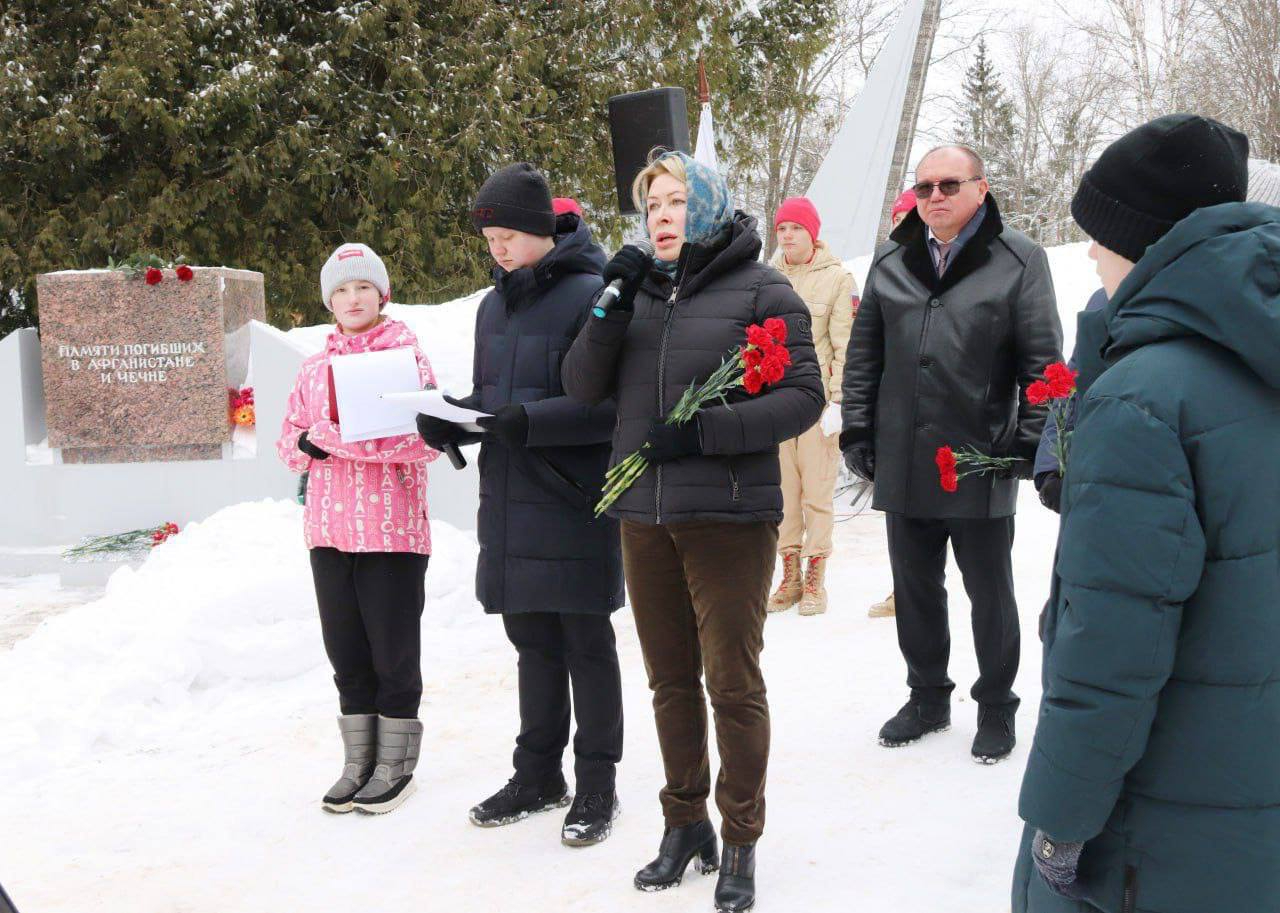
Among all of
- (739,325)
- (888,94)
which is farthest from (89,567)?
(888,94)

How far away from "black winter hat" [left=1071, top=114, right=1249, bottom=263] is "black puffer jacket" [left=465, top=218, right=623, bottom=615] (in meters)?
1.87

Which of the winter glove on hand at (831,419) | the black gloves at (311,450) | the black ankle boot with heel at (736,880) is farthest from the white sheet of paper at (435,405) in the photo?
the winter glove on hand at (831,419)

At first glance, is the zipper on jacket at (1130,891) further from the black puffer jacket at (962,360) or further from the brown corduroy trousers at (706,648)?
the black puffer jacket at (962,360)

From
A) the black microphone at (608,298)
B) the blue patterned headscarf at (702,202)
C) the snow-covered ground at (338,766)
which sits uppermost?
the blue patterned headscarf at (702,202)

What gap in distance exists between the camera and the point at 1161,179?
1.77 metres

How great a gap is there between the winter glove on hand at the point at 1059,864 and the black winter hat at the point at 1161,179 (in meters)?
0.86

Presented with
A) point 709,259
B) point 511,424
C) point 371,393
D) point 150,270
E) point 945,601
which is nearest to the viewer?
point 709,259

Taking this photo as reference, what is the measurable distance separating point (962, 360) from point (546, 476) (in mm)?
1438

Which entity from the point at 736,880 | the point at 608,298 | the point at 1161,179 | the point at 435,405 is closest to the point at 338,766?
the point at 435,405

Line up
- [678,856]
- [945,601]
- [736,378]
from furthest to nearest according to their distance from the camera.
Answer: [945,601] < [678,856] < [736,378]

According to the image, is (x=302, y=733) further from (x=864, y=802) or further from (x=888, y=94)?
(x=888, y=94)

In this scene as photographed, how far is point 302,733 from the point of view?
4.76 meters

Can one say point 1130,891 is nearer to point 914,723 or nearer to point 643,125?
point 914,723

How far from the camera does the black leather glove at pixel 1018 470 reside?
3.83m
